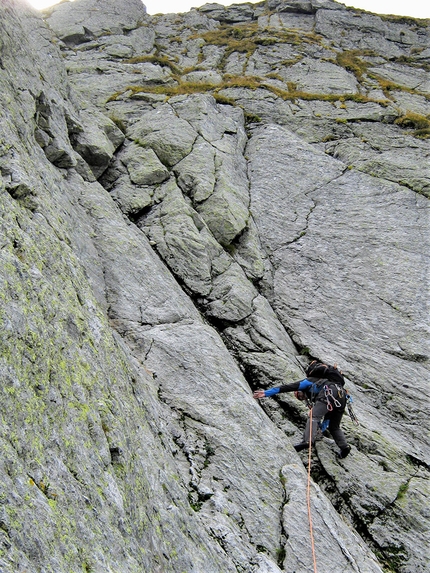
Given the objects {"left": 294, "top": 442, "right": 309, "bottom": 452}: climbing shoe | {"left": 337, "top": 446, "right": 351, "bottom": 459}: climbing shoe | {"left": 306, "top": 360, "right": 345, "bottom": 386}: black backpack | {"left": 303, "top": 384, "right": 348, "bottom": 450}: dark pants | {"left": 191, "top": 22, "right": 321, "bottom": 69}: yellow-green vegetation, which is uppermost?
{"left": 191, "top": 22, "right": 321, "bottom": 69}: yellow-green vegetation

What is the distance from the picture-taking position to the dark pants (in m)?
12.6

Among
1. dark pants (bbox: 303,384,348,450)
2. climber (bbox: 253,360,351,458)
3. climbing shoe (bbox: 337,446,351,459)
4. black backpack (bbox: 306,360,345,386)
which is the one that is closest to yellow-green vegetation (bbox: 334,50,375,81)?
black backpack (bbox: 306,360,345,386)

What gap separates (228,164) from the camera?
23.6 m

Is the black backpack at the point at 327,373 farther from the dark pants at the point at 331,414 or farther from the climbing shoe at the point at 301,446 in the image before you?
the climbing shoe at the point at 301,446

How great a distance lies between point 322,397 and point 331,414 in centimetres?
60

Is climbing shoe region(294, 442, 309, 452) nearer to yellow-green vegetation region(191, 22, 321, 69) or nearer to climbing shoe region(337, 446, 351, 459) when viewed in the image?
climbing shoe region(337, 446, 351, 459)

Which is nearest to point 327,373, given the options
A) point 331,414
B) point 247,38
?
point 331,414

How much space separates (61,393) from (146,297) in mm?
7491

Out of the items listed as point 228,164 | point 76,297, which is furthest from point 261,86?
point 76,297

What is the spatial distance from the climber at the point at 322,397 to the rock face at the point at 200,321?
572 millimetres

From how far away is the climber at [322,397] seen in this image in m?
12.5

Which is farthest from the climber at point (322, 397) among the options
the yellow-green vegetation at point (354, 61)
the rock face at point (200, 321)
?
the yellow-green vegetation at point (354, 61)

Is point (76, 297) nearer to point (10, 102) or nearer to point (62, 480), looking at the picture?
point (62, 480)

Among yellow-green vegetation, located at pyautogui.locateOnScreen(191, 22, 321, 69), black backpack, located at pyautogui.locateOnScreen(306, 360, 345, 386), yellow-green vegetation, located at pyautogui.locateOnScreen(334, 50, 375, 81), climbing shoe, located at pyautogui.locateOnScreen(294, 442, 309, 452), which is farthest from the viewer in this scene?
yellow-green vegetation, located at pyautogui.locateOnScreen(191, 22, 321, 69)
